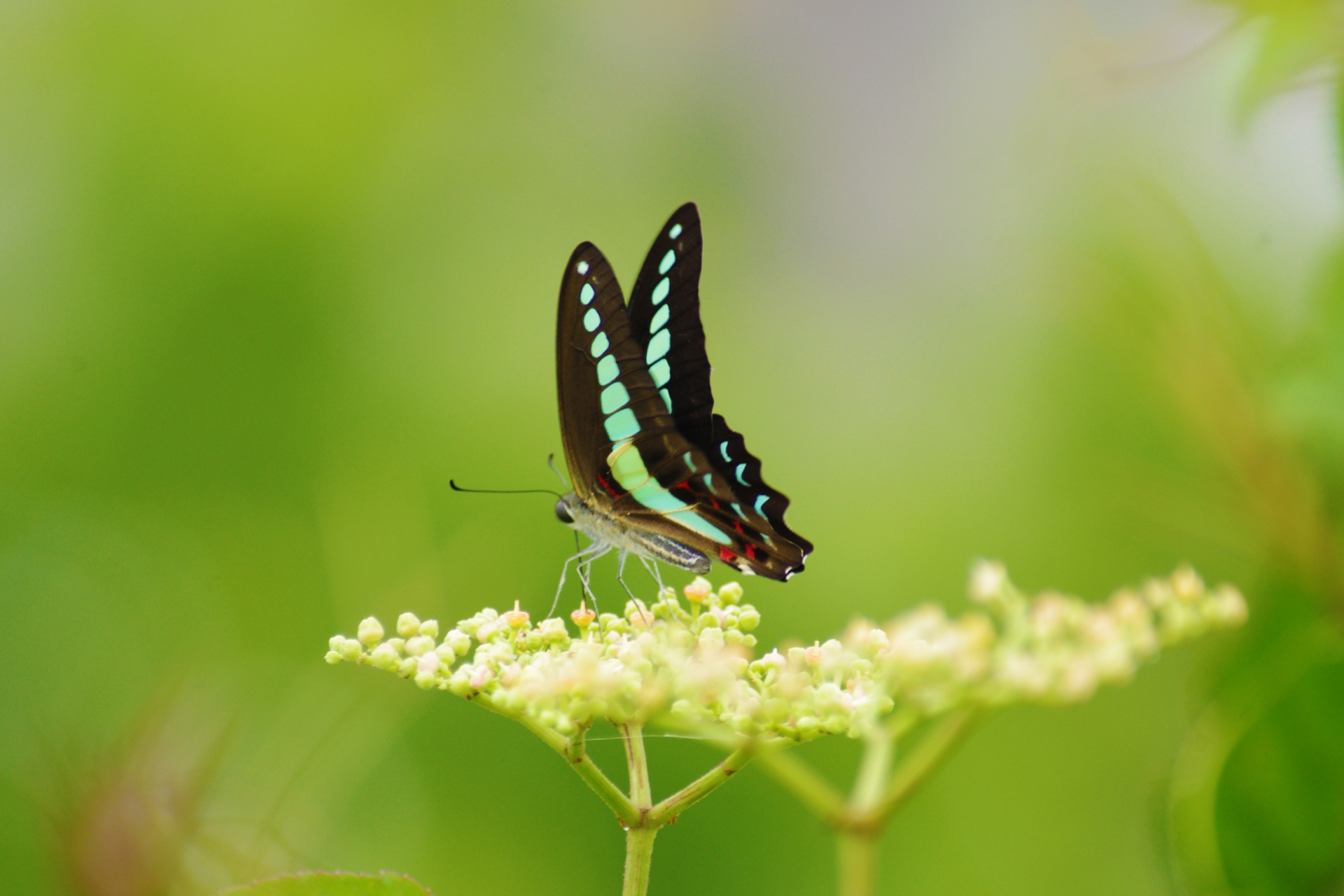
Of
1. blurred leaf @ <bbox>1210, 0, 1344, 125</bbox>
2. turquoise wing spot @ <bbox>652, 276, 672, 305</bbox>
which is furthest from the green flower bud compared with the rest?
blurred leaf @ <bbox>1210, 0, 1344, 125</bbox>

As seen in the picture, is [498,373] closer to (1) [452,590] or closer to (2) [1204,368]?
(1) [452,590]

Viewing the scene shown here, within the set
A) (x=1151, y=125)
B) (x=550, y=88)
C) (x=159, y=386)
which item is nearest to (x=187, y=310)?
(x=159, y=386)

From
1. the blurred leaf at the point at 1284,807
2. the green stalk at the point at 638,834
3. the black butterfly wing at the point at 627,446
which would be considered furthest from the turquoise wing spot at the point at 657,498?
the blurred leaf at the point at 1284,807

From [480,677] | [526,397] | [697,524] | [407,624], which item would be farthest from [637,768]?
[526,397]

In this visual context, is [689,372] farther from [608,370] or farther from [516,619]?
[516,619]

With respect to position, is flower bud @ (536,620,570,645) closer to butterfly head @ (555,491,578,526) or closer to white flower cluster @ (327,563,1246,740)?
white flower cluster @ (327,563,1246,740)

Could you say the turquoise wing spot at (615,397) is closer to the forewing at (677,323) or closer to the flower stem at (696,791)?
the forewing at (677,323)

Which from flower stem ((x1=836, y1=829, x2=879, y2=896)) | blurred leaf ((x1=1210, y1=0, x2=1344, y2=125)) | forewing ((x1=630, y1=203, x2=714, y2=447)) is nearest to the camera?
flower stem ((x1=836, y1=829, x2=879, y2=896))
